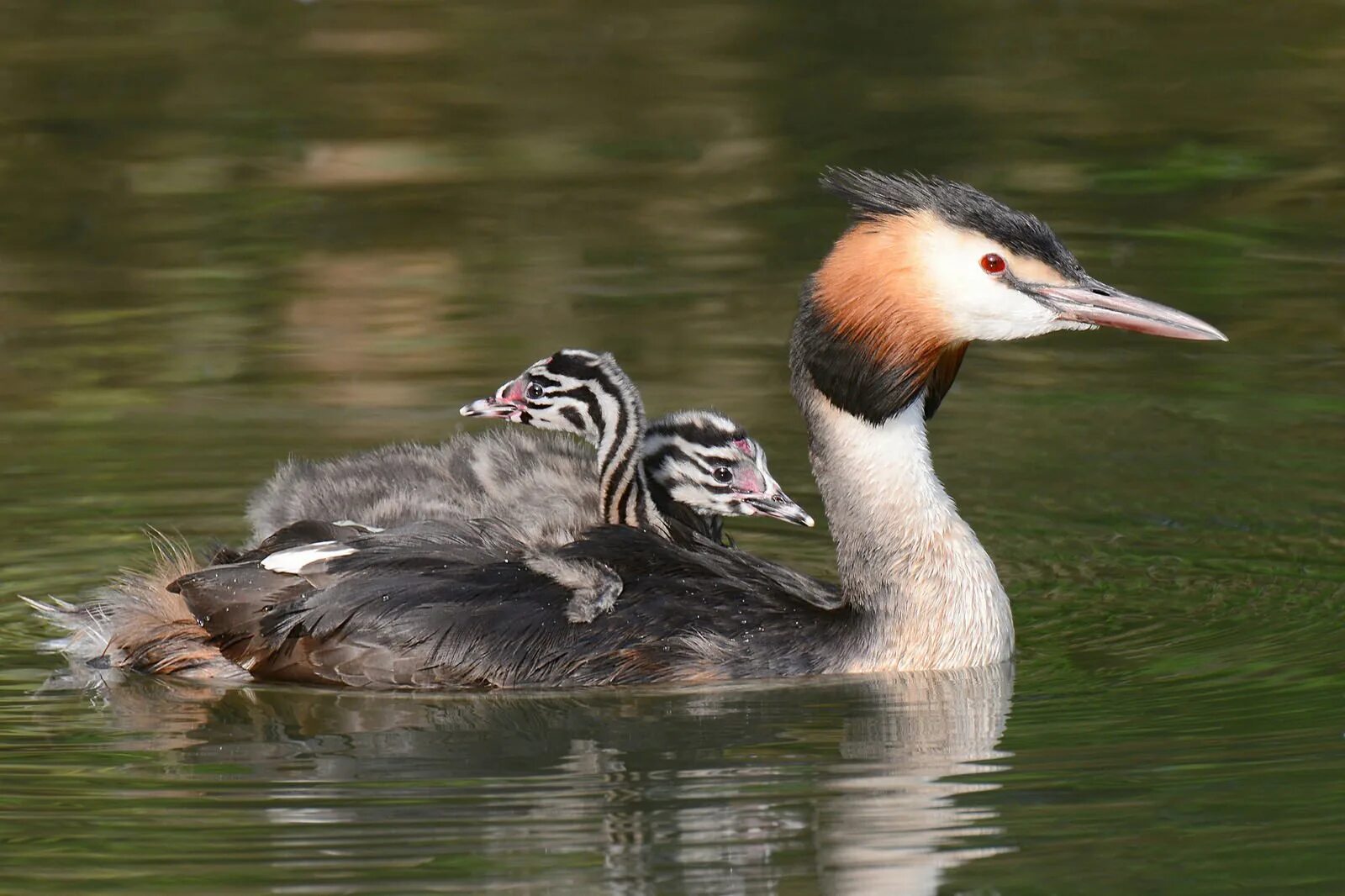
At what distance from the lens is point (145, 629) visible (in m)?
7.94

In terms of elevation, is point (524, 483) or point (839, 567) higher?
point (524, 483)

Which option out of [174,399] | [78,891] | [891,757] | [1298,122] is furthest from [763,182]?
[78,891]

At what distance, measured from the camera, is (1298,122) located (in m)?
15.5

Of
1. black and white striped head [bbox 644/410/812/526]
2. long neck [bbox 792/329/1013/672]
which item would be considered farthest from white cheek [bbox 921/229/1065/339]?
black and white striped head [bbox 644/410/812/526]

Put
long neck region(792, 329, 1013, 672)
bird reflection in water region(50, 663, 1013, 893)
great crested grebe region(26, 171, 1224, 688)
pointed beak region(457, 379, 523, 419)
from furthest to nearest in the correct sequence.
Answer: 1. pointed beak region(457, 379, 523, 419)
2. long neck region(792, 329, 1013, 672)
3. great crested grebe region(26, 171, 1224, 688)
4. bird reflection in water region(50, 663, 1013, 893)

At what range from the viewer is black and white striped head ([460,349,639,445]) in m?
8.25

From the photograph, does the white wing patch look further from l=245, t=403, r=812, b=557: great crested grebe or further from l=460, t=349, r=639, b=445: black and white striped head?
l=460, t=349, r=639, b=445: black and white striped head

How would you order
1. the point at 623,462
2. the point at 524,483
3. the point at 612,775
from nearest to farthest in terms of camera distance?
the point at 612,775 < the point at 623,462 < the point at 524,483

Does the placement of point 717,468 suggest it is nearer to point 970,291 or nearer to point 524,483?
point 524,483

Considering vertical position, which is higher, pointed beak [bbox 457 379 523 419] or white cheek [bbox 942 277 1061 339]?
white cheek [bbox 942 277 1061 339]

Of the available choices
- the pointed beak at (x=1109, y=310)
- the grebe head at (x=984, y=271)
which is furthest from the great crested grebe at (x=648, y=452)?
the pointed beak at (x=1109, y=310)

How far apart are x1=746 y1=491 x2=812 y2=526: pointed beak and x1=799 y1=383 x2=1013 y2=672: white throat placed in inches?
11.7

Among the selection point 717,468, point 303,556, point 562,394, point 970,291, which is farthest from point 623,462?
point 970,291

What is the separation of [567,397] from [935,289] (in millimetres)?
1402
